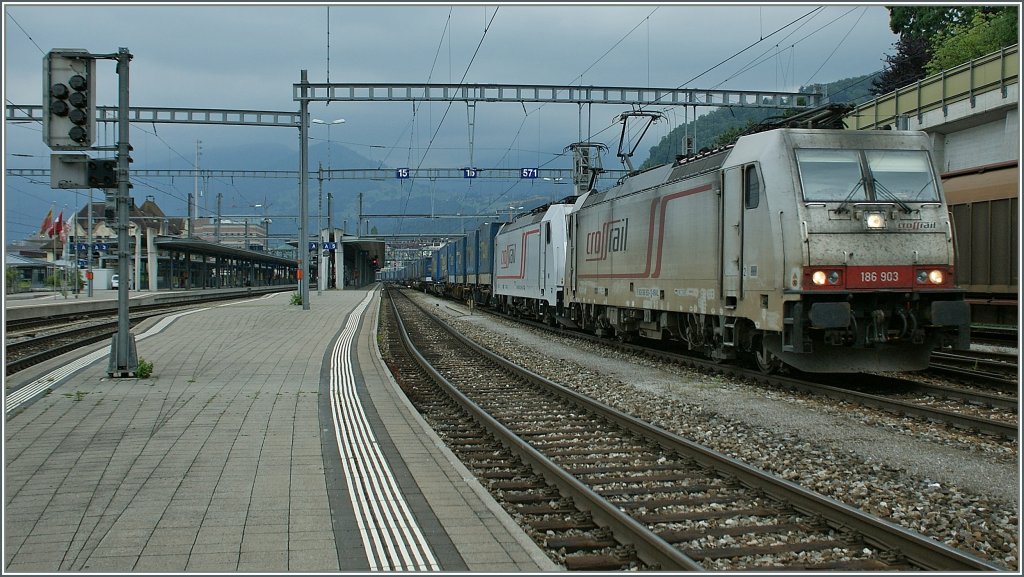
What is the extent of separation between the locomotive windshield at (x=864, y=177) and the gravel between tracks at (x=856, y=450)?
2.61m

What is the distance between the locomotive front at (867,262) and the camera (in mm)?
9508

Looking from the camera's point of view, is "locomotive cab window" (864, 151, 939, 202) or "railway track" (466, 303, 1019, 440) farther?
"locomotive cab window" (864, 151, 939, 202)

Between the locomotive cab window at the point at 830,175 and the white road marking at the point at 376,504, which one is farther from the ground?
the locomotive cab window at the point at 830,175

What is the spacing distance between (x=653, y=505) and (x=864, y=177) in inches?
252

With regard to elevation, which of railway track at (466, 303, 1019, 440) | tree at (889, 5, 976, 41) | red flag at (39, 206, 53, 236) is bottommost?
railway track at (466, 303, 1019, 440)

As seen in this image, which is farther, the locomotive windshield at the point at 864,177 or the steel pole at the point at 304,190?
the steel pole at the point at 304,190

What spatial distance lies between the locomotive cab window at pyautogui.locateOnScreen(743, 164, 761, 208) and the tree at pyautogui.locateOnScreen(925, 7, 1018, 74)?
23191mm

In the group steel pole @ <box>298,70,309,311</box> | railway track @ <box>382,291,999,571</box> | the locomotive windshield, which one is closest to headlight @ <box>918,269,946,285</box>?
the locomotive windshield

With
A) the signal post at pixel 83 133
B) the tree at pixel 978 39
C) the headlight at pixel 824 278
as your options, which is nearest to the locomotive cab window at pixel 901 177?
the headlight at pixel 824 278

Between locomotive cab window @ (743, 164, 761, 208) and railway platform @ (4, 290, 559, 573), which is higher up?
locomotive cab window @ (743, 164, 761, 208)

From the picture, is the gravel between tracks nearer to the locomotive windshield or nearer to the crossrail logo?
the locomotive windshield

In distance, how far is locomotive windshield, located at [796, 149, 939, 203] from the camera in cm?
983

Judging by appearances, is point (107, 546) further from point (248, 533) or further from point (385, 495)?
point (385, 495)

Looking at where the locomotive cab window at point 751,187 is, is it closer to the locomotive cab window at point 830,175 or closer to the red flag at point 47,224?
the locomotive cab window at point 830,175
